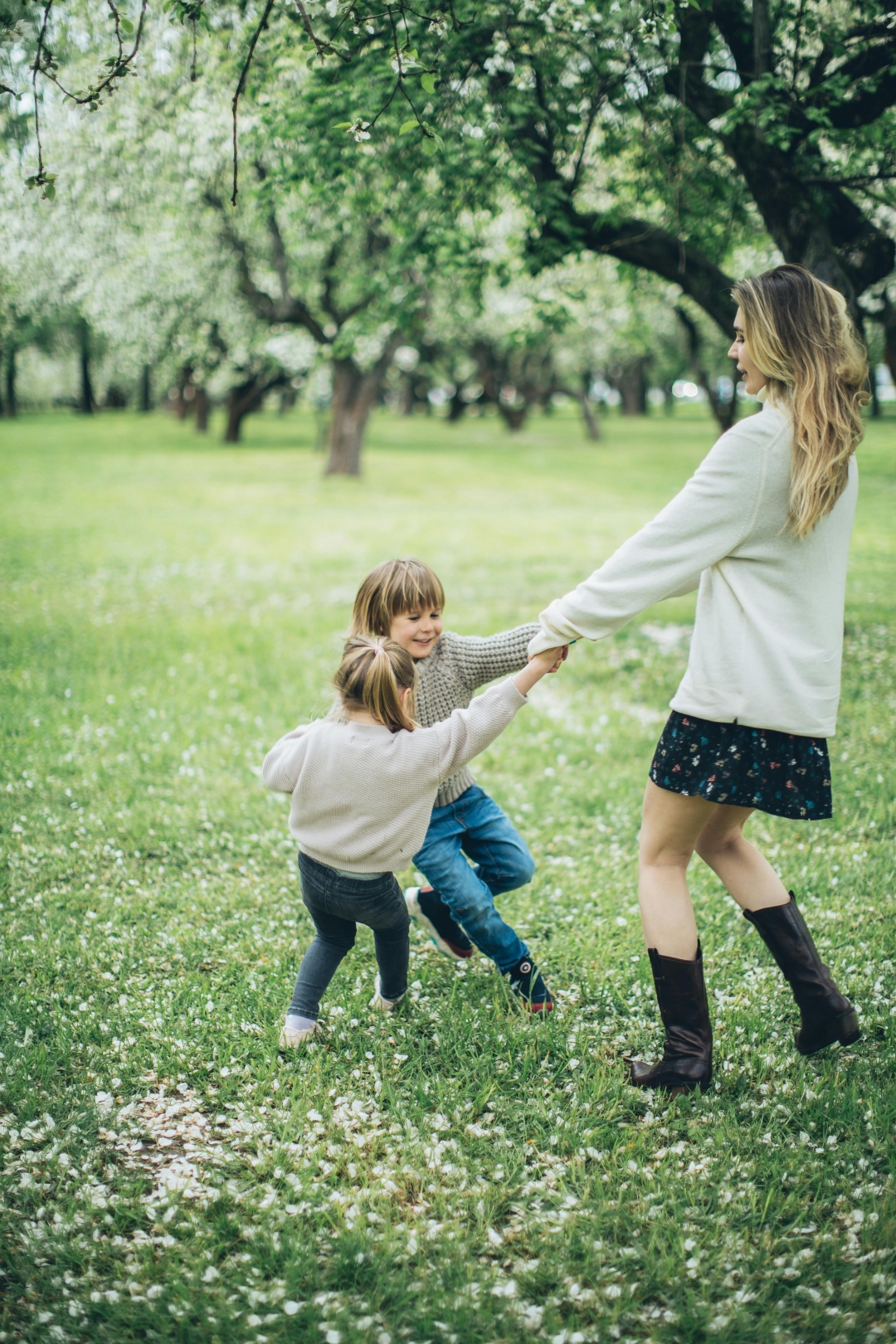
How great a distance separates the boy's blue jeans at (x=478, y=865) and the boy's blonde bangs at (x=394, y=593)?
76cm

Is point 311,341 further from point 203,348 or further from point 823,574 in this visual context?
point 823,574

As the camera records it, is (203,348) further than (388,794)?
Yes

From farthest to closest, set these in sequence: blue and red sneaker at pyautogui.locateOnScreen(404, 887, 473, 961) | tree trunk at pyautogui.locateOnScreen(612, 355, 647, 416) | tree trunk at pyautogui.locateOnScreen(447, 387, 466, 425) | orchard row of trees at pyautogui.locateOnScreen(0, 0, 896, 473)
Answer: tree trunk at pyautogui.locateOnScreen(612, 355, 647, 416) < tree trunk at pyautogui.locateOnScreen(447, 387, 466, 425) < orchard row of trees at pyautogui.locateOnScreen(0, 0, 896, 473) < blue and red sneaker at pyautogui.locateOnScreen(404, 887, 473, 961)

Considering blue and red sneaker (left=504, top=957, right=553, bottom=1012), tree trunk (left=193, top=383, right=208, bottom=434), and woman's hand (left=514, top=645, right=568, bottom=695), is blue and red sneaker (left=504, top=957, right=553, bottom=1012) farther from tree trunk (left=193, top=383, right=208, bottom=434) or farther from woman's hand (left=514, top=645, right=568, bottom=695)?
tree trunk (left=193, top=383, right=208, bottom=434)

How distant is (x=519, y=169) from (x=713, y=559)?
18.7 feet

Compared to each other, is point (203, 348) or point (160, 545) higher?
point (203, 348)

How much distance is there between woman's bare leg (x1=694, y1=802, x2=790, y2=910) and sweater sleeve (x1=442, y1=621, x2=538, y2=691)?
917 mm

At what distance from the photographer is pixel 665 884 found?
3279mm

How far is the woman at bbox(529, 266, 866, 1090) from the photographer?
2863 millimetres

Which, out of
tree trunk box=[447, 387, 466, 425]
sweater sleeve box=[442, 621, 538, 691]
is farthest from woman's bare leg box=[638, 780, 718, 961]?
tree trunk box=[447, 387, 466, 425]

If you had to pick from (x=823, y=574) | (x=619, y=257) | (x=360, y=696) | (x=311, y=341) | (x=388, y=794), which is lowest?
(x=388, y=794)

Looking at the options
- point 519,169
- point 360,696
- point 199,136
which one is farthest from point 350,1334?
point 199,136

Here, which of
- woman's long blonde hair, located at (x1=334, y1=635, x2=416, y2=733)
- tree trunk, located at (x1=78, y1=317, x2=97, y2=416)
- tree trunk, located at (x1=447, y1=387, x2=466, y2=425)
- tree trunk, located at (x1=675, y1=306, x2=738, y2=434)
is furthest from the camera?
tree trunk, located at (x1=447, y1=387, x2=466, y2=425)

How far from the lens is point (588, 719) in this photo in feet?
25.2
